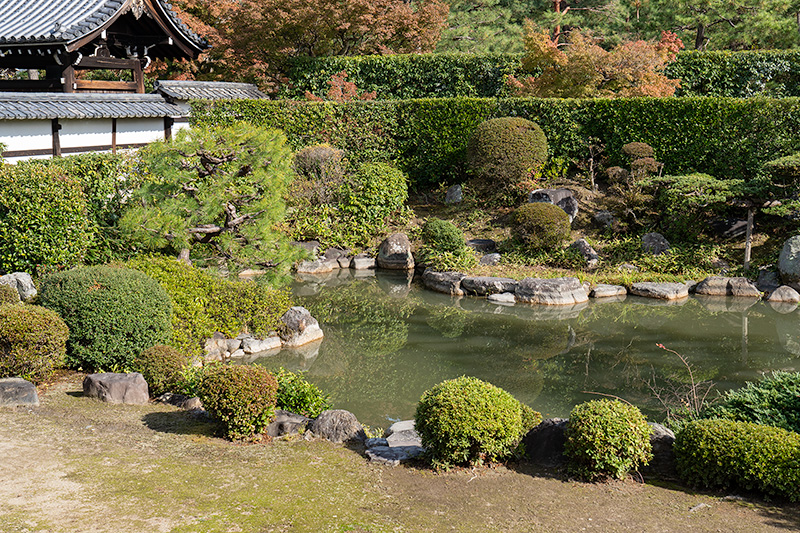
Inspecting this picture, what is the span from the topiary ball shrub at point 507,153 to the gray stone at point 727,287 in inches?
→ 210

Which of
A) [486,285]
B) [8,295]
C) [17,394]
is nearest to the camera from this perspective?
[17,394]

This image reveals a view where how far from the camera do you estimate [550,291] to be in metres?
13.7

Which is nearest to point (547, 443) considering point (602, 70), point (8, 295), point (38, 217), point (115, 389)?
point (115, 389)

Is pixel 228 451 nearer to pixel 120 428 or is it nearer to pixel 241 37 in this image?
pixel 120 428

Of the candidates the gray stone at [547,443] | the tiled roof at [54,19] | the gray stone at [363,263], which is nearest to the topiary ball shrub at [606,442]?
the gray stone at [547,443]

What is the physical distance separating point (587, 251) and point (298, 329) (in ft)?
23.4

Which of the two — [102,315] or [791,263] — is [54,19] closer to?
[102,315]

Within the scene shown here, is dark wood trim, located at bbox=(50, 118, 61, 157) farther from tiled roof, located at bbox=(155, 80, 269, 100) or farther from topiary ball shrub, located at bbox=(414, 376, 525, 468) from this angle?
topiary ball shrub, located at bbox=(414, 376, 525, 468)

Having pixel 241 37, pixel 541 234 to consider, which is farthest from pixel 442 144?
pixel 241 37

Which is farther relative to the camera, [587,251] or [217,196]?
[587,251]

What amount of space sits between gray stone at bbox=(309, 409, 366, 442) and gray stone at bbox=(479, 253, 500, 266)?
9162mm

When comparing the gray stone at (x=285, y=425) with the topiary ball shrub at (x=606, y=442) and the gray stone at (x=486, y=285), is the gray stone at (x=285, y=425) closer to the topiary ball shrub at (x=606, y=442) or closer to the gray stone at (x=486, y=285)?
the topiary ball shrub at (x=606, y=442)

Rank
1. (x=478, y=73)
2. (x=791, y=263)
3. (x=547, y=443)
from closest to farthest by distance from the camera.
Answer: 1. (x=547, y=443)
2. (x=791, y=263)
3. (x=478, y=73)

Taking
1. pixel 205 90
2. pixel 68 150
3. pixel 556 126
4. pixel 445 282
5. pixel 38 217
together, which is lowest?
pixel 445 282
